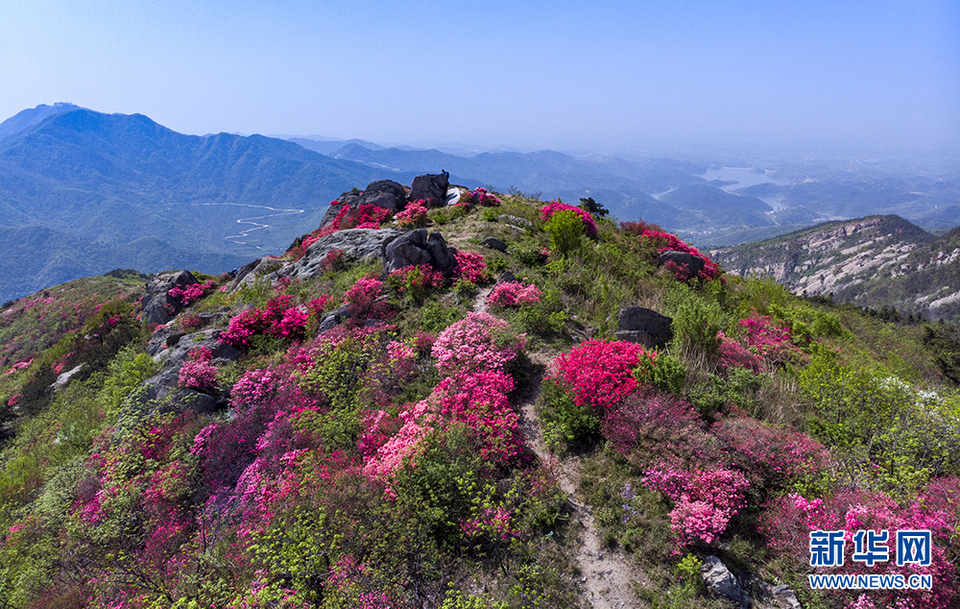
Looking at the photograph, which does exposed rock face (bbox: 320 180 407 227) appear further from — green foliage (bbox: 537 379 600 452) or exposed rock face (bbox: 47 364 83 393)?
green foliage (bbox: 537 379 600 452)

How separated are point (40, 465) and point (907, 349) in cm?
4312

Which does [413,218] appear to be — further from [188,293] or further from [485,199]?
[188,293]

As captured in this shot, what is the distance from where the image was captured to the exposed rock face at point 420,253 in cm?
1480

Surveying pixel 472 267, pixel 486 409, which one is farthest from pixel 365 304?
pixel 486 409

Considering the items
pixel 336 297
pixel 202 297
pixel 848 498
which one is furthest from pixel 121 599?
pixel 202 297

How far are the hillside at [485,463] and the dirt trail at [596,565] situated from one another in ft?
0.13

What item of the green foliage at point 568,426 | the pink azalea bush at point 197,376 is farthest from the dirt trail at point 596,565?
the pink azalea bush at point 197,376

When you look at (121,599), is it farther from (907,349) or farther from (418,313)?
(907,349)

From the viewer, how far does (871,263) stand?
12925 cm

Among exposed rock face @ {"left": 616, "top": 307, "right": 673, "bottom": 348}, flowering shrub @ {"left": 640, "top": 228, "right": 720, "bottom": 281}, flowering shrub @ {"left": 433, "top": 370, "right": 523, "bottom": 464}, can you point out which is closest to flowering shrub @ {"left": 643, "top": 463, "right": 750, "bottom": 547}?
flowering shrub @ {"left": 433, "top": 370, "right": 523, "bottom": 464}

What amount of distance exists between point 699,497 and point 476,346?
224 inches

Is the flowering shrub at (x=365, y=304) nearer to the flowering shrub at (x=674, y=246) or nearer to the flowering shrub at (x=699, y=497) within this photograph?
the flowering shrub at (x=699, y=497)

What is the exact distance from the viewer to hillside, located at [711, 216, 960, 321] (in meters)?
99.7

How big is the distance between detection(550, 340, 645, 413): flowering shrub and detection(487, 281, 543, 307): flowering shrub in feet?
10.5
